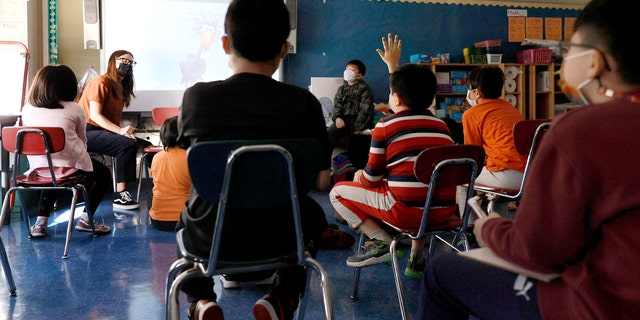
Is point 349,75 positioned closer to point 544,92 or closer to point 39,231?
point 544,92

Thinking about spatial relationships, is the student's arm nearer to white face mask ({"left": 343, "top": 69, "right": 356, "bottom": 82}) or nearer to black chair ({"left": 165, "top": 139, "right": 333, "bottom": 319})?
white face mask ({"left": 343, "top": 69, "right": 356, "bottom": 82})

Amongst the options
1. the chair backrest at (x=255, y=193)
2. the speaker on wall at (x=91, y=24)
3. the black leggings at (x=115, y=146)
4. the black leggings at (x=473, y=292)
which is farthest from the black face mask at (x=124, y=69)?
the black leggings at (x=473, y=292)

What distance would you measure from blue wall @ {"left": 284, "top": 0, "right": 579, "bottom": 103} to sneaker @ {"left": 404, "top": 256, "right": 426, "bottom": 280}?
147 inches

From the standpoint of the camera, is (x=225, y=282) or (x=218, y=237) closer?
(x=218, y=237)

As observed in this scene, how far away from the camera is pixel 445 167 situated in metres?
1.81

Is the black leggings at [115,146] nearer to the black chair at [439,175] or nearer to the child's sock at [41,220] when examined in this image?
the child's sock at [41,220]

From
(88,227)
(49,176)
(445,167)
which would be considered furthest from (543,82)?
(49,176)

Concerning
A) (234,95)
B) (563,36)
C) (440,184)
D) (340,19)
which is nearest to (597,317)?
(234,95)

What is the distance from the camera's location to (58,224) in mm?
3557

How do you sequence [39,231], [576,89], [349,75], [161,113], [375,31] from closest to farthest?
1. [576,89]
2. [39,231]
3. [161,113]
4. [349,75]
5. [375,31]

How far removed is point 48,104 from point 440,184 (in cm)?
233

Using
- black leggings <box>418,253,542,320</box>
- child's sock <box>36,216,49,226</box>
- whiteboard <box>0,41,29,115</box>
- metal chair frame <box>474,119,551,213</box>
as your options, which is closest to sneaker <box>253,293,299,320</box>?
black leggings <box>418,253,542,320</box>

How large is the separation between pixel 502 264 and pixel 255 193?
1.90ft

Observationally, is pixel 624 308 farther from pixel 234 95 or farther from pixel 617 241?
pixel 234 95
